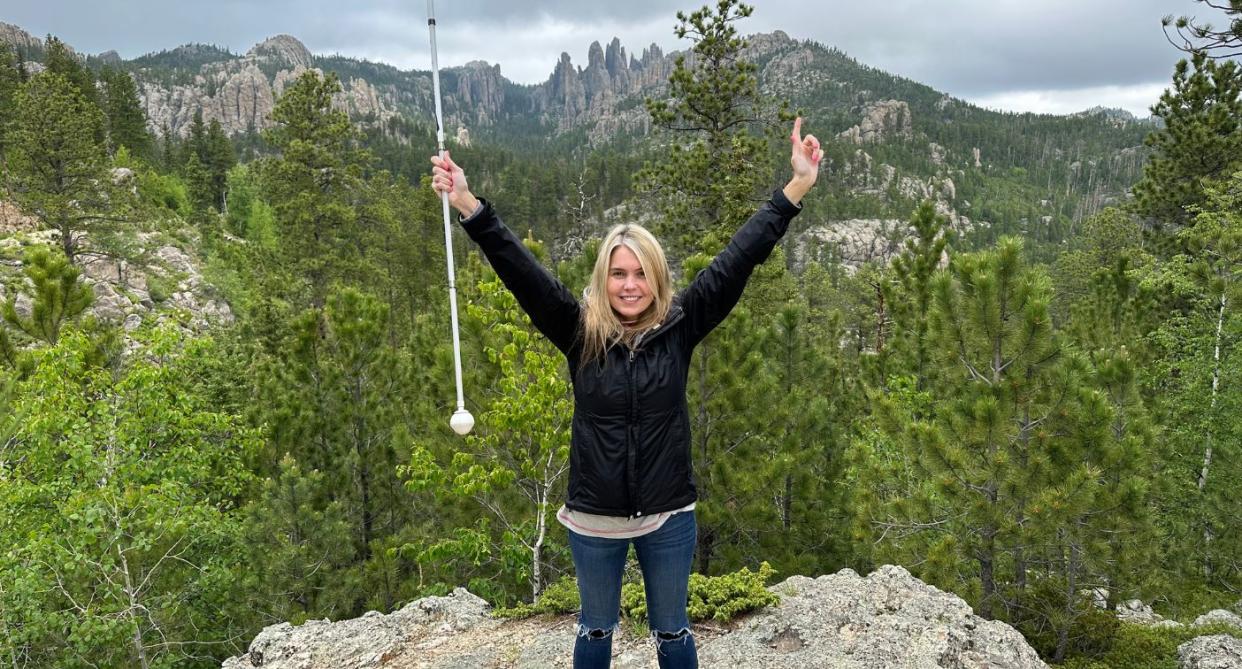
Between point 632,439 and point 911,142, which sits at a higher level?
point 911,142

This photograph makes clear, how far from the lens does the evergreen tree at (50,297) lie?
7547 mm

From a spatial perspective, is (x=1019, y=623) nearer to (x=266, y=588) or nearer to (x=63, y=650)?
(x=266, y=588)

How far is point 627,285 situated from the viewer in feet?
7.34

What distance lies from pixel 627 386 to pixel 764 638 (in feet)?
10.1

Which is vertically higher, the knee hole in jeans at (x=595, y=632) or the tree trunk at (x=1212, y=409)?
the knee hole in jeans at (x=595, y=632)

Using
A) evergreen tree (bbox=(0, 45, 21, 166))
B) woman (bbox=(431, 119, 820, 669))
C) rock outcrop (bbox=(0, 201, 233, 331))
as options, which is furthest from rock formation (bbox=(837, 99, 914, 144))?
woman (bbox=(431, 119, 820, 669))

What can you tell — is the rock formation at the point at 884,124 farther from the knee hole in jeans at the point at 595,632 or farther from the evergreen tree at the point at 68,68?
the knee hole in jeans at the point at 595,632

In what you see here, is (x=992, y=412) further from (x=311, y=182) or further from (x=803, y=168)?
(x=311, y=182)

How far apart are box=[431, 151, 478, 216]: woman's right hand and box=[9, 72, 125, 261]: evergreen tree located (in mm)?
26065

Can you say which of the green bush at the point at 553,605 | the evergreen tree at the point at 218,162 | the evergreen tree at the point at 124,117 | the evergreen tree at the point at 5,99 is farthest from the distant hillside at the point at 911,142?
the green bush at the point at 553,605

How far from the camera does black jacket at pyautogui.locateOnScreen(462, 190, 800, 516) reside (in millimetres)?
2174

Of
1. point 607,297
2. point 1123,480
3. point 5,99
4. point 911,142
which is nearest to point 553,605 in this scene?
point 607,297

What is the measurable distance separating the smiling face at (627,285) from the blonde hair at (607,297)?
0.01 m

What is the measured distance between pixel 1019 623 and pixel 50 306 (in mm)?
11715
